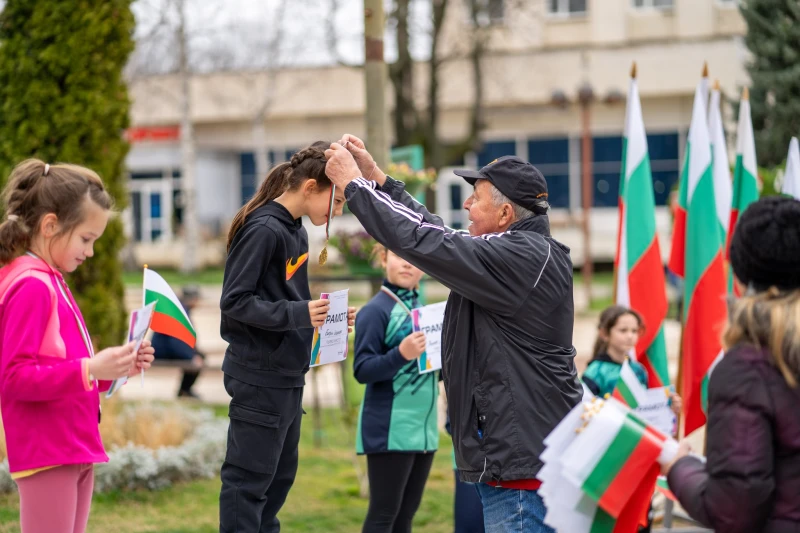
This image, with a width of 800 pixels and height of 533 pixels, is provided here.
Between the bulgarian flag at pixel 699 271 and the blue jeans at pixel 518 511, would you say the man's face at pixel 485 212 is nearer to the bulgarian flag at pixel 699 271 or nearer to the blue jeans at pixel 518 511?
the blue jeans at pixel 518 511

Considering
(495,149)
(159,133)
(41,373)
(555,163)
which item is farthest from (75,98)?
(159,133)

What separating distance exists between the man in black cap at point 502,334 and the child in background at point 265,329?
556mm

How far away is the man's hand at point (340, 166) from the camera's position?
12.0 ft

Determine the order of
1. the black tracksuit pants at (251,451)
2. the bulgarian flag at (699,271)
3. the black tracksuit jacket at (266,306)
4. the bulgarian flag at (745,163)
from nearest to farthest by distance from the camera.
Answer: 1. the black tracksuit jacket at (266,306)
2. the black tracksuit pants at (251,451)
3. the bulgarian flag at (699,271)
4. the bulgarian flag at (745,163)

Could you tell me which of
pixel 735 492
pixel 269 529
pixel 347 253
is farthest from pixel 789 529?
pixel 347 253

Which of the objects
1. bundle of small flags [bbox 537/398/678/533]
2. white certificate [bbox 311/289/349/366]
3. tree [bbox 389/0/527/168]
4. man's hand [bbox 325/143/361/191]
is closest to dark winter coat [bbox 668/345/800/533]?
bundle of small flags [bbox 537/398/678/533]

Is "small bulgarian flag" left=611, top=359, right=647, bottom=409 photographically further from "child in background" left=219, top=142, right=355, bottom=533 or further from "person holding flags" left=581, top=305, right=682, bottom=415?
"child in background" left=219, top=142, right=355, bottom=533

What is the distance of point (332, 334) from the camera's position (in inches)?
165

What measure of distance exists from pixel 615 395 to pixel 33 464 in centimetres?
324

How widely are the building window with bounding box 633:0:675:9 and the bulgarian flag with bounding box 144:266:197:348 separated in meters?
30.4

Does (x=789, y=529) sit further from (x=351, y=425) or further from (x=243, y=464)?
(x=351, y=425)

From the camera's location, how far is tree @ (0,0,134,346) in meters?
8.38

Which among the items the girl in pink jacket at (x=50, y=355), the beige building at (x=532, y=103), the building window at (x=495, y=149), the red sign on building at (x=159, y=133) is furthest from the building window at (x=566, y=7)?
the girl in pink jacket at (x=50, y=355)

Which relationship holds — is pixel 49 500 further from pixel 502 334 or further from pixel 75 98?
pixel 75 98
